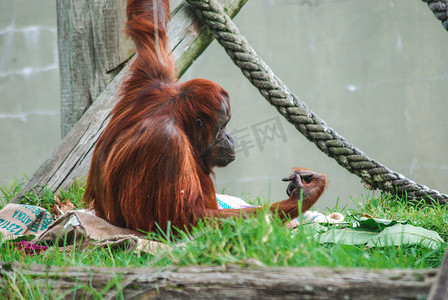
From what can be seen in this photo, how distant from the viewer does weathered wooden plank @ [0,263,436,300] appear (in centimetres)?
143

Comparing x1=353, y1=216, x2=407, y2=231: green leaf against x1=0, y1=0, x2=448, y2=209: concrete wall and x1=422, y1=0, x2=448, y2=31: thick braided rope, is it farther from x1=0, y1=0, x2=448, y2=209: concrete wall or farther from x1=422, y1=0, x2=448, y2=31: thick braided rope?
x1=0, y1=0, x2=448, y2=209: concrete wall

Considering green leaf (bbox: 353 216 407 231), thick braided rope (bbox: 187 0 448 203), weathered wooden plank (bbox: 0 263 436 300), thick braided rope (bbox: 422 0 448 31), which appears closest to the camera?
weathered wooden plank (bbox: 0 263 436 300)

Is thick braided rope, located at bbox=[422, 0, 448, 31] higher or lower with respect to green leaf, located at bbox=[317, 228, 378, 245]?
higher

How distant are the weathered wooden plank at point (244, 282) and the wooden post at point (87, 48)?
2209mm

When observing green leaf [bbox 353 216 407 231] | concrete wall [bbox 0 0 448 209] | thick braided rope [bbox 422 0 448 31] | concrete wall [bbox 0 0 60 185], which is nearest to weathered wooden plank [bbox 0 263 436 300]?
green leaf [bbox 353 216 407 231]

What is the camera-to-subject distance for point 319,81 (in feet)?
20.5

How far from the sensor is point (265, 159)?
6.32 m

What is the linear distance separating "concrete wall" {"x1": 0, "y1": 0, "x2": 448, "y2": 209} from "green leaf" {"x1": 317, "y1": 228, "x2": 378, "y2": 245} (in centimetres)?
343

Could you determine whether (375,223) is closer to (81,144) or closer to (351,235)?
(351,235)

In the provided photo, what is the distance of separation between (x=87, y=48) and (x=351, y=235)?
2.19 meters

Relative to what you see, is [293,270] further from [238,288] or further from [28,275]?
[28,275]

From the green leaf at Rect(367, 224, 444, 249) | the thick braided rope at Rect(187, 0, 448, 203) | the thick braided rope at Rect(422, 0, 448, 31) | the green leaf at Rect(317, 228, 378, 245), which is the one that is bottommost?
the green leaf at Rect(317, 228, 378, 245)

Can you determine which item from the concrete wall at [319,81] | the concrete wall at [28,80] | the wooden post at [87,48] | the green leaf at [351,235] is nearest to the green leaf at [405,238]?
the green leaf at [351,235]

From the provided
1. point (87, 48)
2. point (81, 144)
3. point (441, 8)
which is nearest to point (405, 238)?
point (441, 8)
